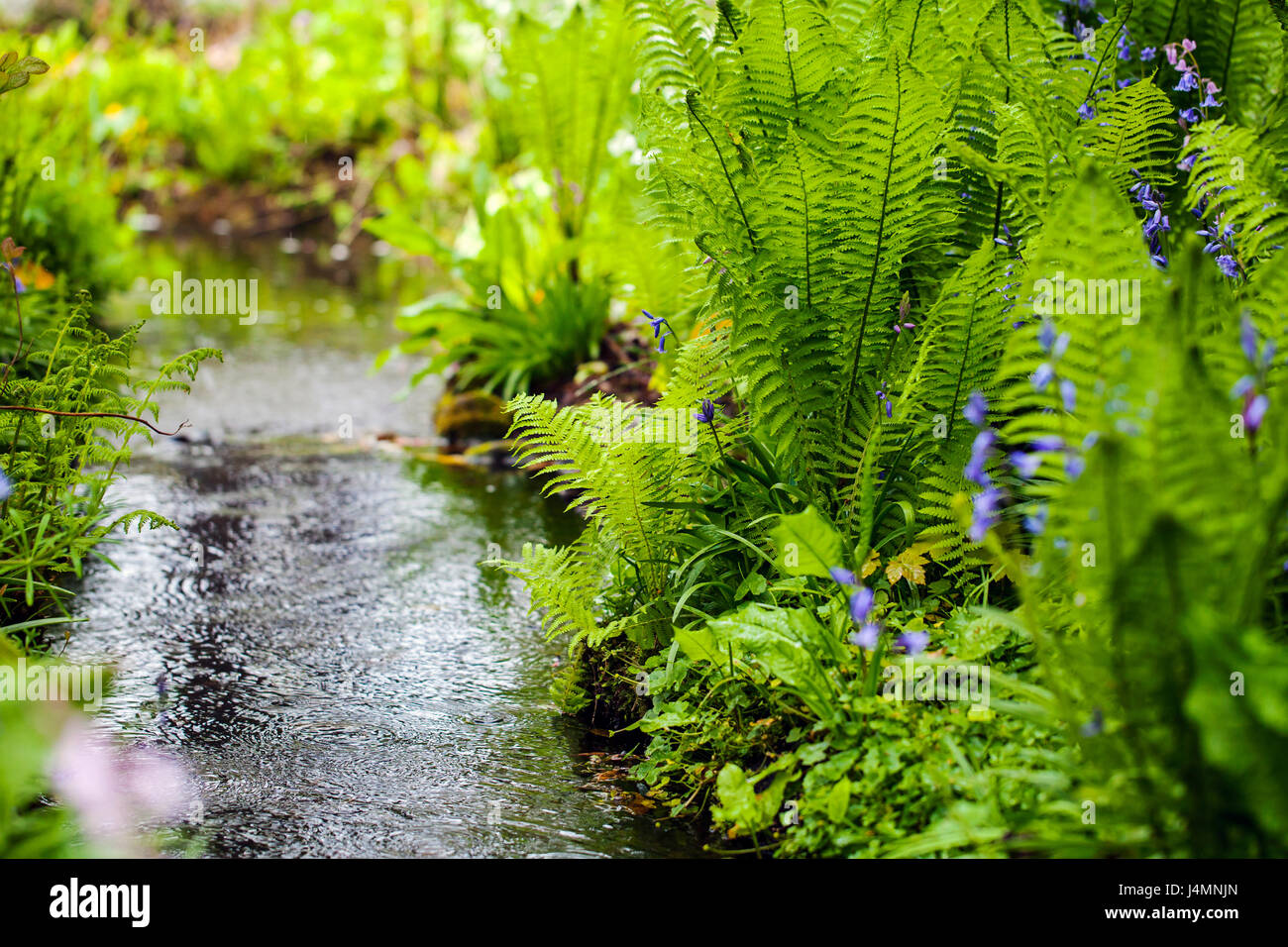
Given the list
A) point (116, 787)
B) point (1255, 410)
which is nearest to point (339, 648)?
point (116, 787)

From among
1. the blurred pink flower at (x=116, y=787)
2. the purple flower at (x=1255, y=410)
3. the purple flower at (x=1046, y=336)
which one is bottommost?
the blurred pink flower at (x=116, y=787)

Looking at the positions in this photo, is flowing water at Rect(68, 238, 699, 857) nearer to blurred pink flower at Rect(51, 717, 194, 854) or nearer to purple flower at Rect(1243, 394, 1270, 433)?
blurred pink flower at Rect(51, 717, 194, 854)

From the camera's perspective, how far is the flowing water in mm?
2215

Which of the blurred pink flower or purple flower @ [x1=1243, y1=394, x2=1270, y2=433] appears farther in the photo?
the blurred pink flower

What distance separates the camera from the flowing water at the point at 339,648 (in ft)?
7.27

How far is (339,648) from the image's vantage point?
119 inches

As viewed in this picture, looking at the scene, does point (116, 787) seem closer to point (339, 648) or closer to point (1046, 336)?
point (339, 648)

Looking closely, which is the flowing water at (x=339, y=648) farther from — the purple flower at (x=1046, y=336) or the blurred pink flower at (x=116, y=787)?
the purple flower at (x=1046, y=336)

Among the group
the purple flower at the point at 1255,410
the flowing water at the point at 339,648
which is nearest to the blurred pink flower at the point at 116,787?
the flowing water at the point at 339,648

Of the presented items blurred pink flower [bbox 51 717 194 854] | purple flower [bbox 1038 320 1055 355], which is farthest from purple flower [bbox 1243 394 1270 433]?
blurred pink flower [bbox 51 717 194 854]

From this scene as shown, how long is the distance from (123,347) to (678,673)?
1734 mm
